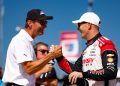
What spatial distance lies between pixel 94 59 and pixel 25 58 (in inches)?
33.2

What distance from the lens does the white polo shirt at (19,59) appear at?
4922 mm

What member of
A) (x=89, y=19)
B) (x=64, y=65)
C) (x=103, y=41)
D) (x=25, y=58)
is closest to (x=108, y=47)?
(x=103, y=41)

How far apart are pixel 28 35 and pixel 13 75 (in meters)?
0.52

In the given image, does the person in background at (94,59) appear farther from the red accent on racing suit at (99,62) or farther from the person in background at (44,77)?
the person in background at (44,77)

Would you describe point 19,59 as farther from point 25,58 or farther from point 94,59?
point 94,59

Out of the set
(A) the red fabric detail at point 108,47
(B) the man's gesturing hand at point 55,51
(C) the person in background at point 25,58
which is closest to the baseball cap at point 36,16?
(C) the person in background at point 25,58

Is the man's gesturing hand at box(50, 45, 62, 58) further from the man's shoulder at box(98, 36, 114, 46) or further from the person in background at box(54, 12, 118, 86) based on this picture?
the man's shoulder at box(98, 36, 114, 46)

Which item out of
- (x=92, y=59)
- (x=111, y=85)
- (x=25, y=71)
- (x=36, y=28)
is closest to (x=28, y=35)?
(x=36, y=28)

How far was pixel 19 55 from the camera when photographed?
4910 millimetres

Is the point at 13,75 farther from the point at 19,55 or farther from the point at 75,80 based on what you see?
the point at 75,80

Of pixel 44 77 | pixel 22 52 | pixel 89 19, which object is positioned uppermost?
pixel 89 19

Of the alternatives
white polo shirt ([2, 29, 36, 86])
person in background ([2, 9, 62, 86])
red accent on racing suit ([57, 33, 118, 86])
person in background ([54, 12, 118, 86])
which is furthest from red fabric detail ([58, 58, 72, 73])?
white polo shirt ([2, 29, 36, 86])

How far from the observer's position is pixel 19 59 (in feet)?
16.1

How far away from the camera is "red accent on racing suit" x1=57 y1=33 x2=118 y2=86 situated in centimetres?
484
